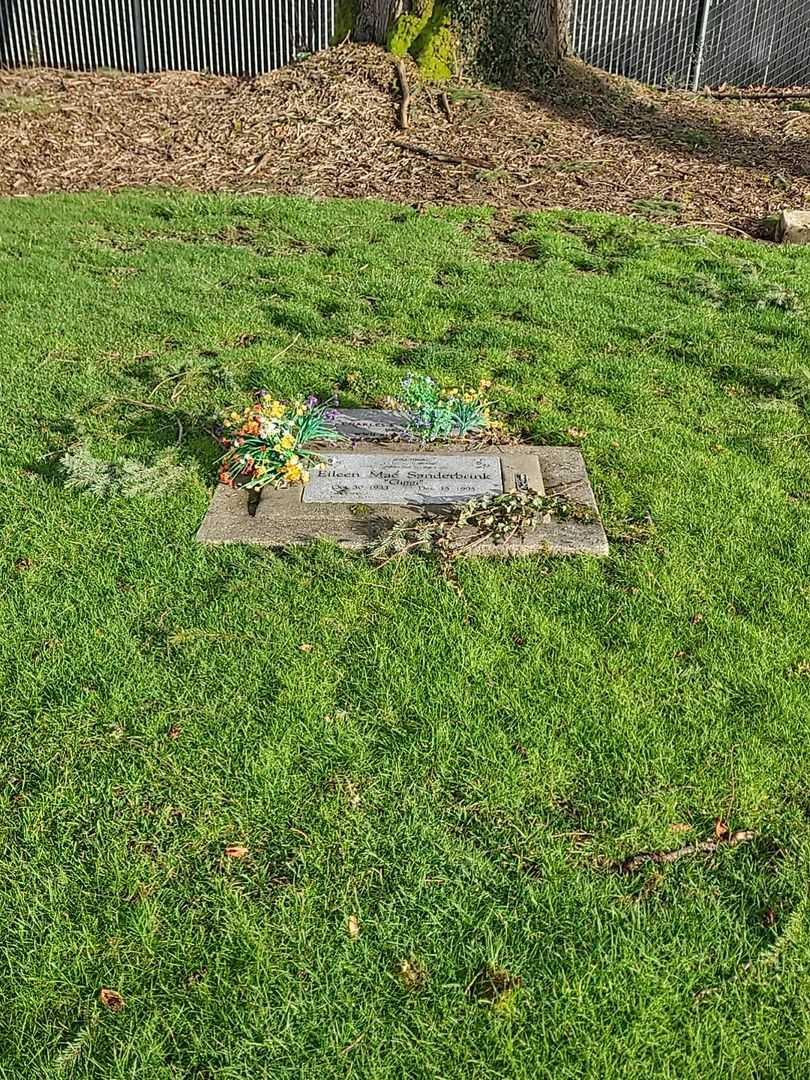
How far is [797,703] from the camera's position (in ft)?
10.7

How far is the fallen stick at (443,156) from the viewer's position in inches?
389

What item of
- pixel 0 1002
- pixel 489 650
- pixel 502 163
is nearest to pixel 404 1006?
pixel 0 1002

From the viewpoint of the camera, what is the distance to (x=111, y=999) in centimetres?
239

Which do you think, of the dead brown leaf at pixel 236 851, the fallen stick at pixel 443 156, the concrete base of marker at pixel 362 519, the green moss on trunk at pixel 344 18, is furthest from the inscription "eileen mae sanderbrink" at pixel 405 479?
the green moss on trunk at pixel 344 18

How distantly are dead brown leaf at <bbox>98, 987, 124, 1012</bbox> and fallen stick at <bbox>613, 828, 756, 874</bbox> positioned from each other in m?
1.39

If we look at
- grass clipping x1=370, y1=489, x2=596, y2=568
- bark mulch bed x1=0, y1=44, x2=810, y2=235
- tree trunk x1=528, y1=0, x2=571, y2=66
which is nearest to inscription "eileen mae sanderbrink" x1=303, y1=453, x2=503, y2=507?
grass clipping x1=370, y1=489, x2=596, y2=568

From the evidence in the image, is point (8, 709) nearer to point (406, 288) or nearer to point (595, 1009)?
point (595, 1009)

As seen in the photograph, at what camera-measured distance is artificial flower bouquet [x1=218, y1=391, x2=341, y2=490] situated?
4.41 meters

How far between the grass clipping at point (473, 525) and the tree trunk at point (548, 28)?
9843mm

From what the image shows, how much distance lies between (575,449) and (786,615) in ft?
5.02

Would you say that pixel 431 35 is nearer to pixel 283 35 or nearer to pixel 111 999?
pixel 283 35

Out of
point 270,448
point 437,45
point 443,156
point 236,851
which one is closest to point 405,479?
point 270,448

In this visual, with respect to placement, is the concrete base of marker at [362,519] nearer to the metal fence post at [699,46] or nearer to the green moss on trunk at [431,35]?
the green moss on trunk at [431,35]

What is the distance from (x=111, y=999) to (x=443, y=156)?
9.35m
